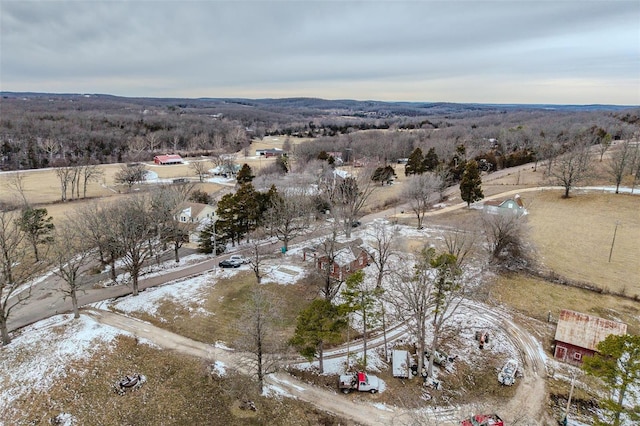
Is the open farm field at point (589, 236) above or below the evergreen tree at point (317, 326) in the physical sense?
below

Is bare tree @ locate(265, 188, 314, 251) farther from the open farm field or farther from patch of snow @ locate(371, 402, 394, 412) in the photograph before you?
the open farm field

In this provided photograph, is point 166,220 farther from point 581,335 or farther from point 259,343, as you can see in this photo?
point 581,335

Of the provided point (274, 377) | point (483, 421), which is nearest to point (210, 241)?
point (274, 377)

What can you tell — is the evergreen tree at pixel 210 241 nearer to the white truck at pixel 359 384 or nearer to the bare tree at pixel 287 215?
the bare tree at pixel 287 215

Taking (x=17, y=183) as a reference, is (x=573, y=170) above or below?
above

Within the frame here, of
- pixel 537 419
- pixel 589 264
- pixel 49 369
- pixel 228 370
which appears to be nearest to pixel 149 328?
pixel 49 369

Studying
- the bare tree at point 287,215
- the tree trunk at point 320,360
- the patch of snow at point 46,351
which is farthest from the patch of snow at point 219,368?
the bare tree at point 287,215
